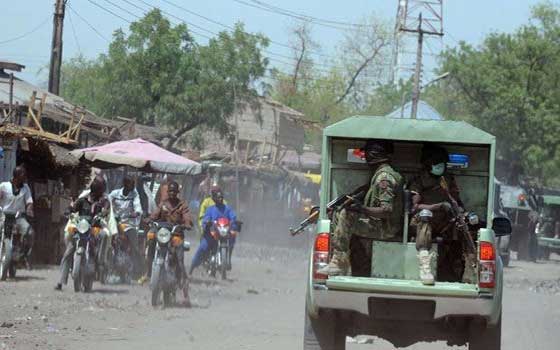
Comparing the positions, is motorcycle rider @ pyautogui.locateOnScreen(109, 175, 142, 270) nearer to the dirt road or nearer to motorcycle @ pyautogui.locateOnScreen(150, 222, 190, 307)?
the dirt road

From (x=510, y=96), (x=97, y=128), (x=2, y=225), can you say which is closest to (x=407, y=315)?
(x=2, y=225)

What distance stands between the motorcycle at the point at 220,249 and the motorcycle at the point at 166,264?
5.03 metres

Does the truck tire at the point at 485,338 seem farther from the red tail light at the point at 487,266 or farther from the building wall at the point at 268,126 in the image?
the building wall at the point at 268,126

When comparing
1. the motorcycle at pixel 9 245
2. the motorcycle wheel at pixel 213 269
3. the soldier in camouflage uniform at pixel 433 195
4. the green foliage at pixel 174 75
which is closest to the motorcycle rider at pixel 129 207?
the motorcycle at pixel 9 245

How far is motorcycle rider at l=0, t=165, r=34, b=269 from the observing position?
1802 cm

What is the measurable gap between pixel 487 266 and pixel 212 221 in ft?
39.1

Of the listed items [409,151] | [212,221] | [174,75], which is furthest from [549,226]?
[409,151]

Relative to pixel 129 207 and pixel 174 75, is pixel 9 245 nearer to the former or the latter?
pixel 129 207

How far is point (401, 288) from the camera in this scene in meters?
9.35

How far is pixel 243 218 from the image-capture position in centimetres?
4178

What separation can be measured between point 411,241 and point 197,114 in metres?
28.7

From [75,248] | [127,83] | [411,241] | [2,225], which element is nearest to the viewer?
[411,241]

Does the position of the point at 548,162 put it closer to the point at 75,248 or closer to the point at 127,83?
the point at 127,83

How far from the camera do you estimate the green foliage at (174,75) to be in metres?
38.0
